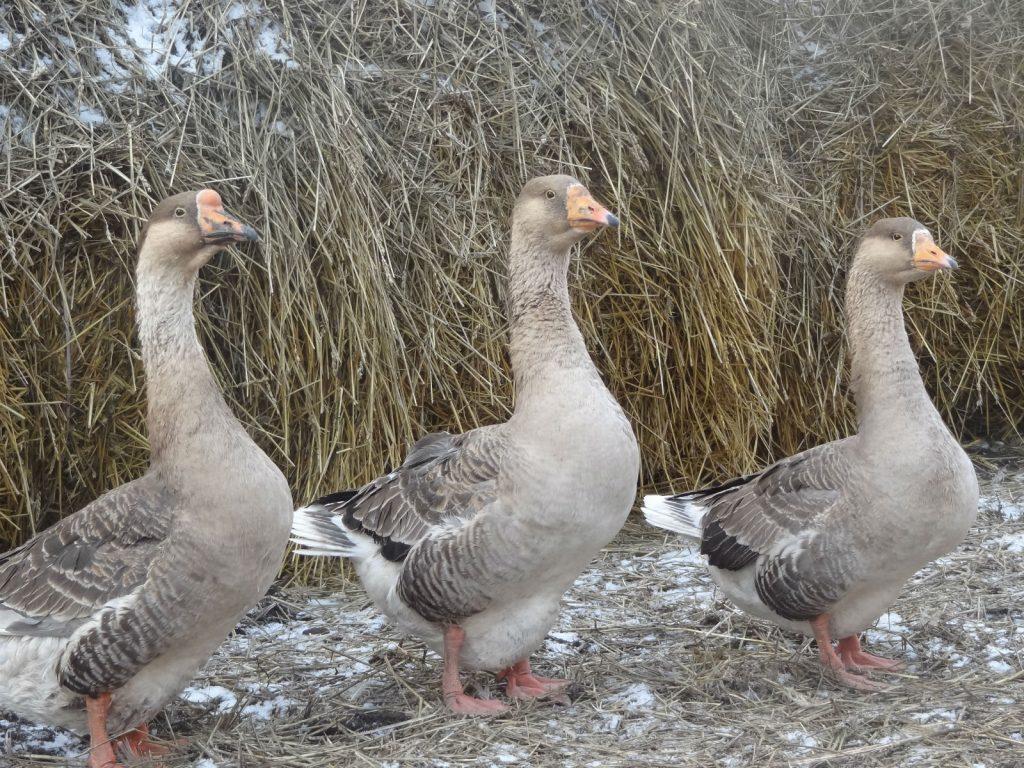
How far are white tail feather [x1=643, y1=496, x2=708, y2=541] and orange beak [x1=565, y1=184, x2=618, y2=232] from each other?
134 cm

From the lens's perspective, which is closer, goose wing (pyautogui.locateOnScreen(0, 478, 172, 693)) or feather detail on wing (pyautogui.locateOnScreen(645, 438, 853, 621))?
goose wing (pyautogui.locateOnScreen(0, 478, 172, 693))

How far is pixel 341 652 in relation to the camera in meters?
5.09

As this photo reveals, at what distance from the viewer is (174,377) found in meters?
4.00

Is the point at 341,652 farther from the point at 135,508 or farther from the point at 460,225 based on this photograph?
the point at 460,225

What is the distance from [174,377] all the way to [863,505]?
2.47 meters

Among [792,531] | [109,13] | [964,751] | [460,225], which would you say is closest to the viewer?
[964,751]

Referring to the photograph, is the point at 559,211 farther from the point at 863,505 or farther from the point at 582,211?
the point at 863,505

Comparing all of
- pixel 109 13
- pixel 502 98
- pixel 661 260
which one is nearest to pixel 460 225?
pixel 502 98

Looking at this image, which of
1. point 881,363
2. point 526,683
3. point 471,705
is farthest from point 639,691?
point 881,363

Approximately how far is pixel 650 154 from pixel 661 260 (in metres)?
0.55

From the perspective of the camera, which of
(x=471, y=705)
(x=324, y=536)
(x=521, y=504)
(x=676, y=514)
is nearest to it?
(x=521, y=504)

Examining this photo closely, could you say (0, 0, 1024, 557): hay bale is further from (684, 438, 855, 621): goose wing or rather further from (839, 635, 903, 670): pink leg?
(839, 635, 903, 670): pink leg

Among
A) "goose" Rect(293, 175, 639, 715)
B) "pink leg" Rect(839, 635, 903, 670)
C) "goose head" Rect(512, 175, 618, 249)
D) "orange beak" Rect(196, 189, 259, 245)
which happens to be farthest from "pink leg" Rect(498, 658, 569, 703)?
"orange beak" Rect(196, 189, 259, 245)

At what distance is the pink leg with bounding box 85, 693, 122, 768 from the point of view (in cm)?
391
